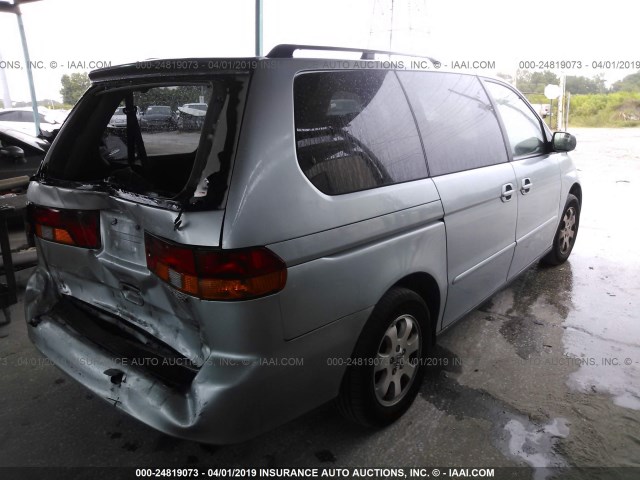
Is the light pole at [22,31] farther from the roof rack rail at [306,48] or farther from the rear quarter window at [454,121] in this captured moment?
the rear quarter window at [454,121]

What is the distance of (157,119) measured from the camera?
2322 mm

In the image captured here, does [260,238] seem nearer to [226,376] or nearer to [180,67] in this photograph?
[226,376]

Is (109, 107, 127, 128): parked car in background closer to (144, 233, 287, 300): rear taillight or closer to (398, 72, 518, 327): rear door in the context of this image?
(144, 233, 287, 300): rear taillight

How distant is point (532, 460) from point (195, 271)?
5.54ft

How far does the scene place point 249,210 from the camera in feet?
4.93

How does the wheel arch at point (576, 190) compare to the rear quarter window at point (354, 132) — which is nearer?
the rear quarter window at point (354, 132)

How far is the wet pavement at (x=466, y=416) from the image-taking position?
81.8 inches

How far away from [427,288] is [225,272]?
124 cm

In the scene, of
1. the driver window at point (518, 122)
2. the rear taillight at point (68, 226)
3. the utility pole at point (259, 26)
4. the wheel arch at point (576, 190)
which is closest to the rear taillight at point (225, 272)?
the rear taillight at point (68, 226)

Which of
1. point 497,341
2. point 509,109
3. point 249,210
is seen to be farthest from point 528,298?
point 249,210

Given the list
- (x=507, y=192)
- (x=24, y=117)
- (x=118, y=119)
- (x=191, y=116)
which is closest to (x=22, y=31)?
(x=24, y=117)

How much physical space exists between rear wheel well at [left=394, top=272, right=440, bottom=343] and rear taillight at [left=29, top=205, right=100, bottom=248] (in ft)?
4.42

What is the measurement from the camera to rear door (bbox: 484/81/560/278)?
317 centimetres

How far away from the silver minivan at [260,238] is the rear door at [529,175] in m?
0.52
